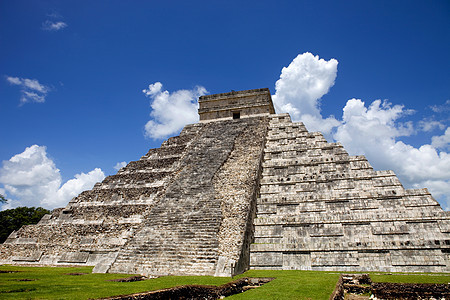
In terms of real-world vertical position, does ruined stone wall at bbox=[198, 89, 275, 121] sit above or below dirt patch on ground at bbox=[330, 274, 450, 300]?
Answer: above

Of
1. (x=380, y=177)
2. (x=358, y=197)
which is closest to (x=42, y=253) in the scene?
(x=358, y=197)

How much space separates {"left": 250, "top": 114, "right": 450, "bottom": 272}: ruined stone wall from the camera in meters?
10.7

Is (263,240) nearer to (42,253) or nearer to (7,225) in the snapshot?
(42,253)

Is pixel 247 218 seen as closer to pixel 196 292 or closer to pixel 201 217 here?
pixel 201 217

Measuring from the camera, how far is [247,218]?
1170 centimetres

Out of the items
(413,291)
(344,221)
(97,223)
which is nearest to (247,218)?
(344,221)

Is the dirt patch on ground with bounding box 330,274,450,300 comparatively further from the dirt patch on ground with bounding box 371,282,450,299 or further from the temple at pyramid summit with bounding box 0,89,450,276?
the temple at pyramid summit with bounding box 0,89,450,276

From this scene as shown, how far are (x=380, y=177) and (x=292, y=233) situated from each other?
193 inches

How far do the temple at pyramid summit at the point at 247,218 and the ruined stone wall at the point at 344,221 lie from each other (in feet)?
0.13

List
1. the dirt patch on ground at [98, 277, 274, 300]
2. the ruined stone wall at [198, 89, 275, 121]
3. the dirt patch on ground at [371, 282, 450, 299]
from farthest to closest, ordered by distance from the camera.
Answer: the ruined stone wall at [198, 89, 275, 121]
the dirt patch on ground at [371, 282, 450, 299]
the dirt patch on ground at [98, 277, 274, 300]

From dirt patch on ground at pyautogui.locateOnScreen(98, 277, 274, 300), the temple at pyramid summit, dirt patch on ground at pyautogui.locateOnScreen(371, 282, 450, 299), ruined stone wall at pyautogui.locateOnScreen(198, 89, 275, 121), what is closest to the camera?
dirt patch on ground at pyautogui.locateOnScreen(98, 277, 274, 300)

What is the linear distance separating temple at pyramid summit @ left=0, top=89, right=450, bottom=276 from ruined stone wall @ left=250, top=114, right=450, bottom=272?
39mm

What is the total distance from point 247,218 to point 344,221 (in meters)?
3.88

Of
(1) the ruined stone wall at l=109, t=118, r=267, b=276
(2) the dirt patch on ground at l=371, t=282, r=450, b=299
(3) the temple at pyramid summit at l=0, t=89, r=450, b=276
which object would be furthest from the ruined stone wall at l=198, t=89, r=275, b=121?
(2) the dirt patch on ground at l=371, t=282, r=450, b=299
